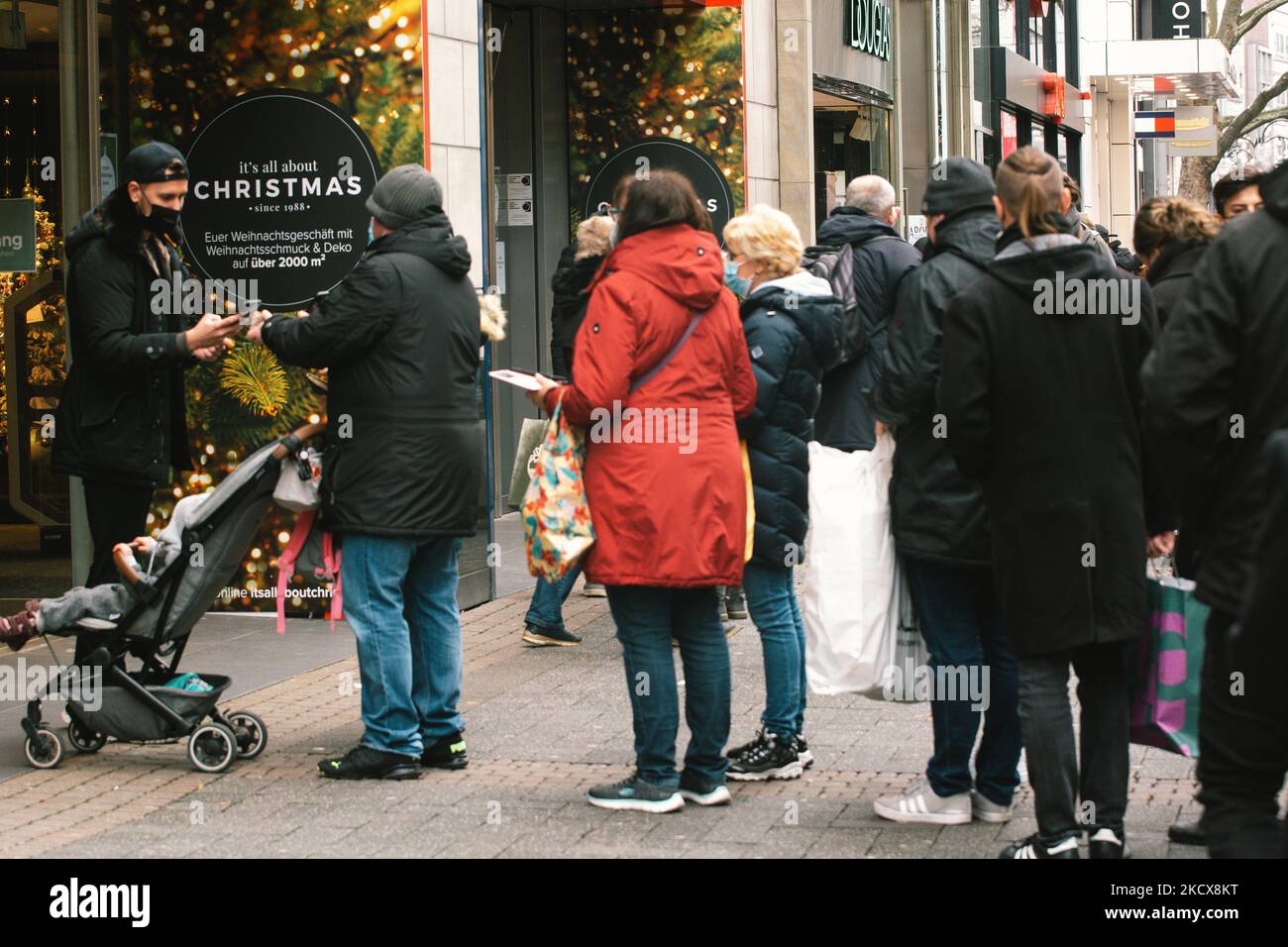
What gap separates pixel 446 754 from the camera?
655 centimetres

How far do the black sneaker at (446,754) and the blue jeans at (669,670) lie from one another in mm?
899

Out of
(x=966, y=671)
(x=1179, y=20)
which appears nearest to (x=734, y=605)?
(x=966, y=671)

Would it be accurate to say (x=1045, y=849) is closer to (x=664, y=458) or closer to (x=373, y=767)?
(x=664, y=458)

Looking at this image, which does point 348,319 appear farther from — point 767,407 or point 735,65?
point 735,65

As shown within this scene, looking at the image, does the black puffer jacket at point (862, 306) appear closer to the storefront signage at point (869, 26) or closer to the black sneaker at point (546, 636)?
the black sneaker at point (546, 636)

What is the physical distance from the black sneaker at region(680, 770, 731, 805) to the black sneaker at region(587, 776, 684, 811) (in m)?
0.06

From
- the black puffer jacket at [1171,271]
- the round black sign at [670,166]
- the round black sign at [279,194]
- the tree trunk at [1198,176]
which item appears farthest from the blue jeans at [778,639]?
the tree trunk at [1198,176]

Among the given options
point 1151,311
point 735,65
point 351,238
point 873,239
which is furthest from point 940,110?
point 1151,311

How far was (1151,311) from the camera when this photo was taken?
511 cm

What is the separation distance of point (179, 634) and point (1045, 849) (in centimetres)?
315

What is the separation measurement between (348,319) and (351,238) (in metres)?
3.39

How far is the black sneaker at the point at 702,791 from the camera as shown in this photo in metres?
5.93
